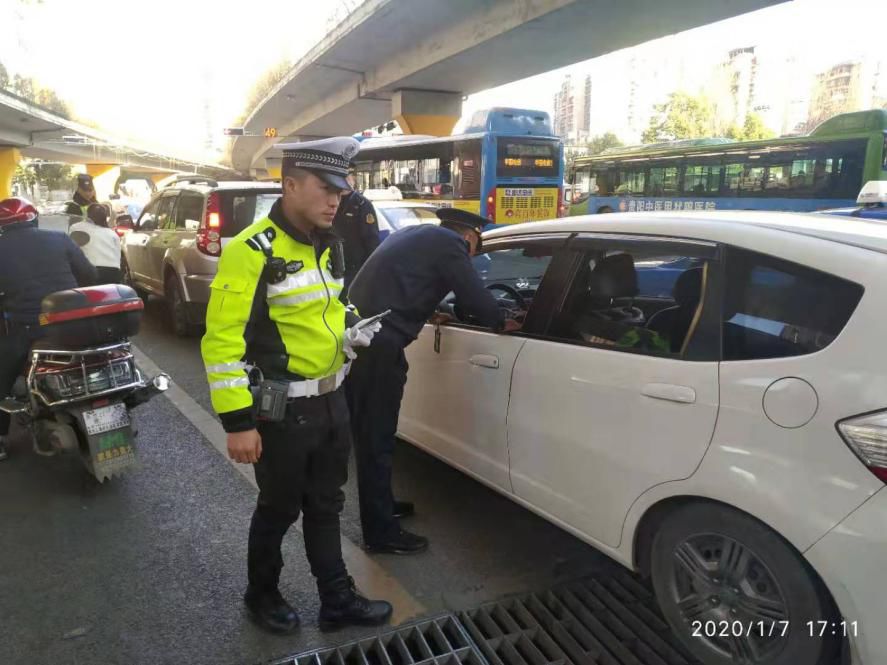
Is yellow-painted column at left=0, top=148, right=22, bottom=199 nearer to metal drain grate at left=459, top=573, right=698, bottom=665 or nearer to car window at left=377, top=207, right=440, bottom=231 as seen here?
car window at left=377, top=207, right=440, bottom=231

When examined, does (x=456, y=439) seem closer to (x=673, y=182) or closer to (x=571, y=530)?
(x=571, y=530)

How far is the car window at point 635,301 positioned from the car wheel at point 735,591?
63cm

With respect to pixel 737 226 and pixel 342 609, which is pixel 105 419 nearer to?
pixel 342 609

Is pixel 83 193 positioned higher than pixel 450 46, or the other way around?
pixel 450 46

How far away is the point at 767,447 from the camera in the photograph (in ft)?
6.61

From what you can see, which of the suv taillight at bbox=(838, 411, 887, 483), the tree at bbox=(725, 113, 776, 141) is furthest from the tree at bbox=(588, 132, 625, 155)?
the suv taillight at bbox=(838, 411, 887, 483)

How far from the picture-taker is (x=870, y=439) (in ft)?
5.92

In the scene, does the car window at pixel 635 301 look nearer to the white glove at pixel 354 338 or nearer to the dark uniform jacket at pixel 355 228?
the white glove at pixel 354 338

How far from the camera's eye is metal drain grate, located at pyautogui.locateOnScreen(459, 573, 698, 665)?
2.47 metres

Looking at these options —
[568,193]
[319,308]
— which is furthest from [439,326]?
[568,193]

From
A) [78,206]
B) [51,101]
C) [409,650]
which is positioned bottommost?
[409,650]

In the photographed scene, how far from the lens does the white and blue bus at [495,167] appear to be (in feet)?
49.4

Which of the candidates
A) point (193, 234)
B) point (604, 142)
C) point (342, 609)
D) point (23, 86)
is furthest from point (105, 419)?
point (604, 142)

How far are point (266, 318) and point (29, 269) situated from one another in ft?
8.94
